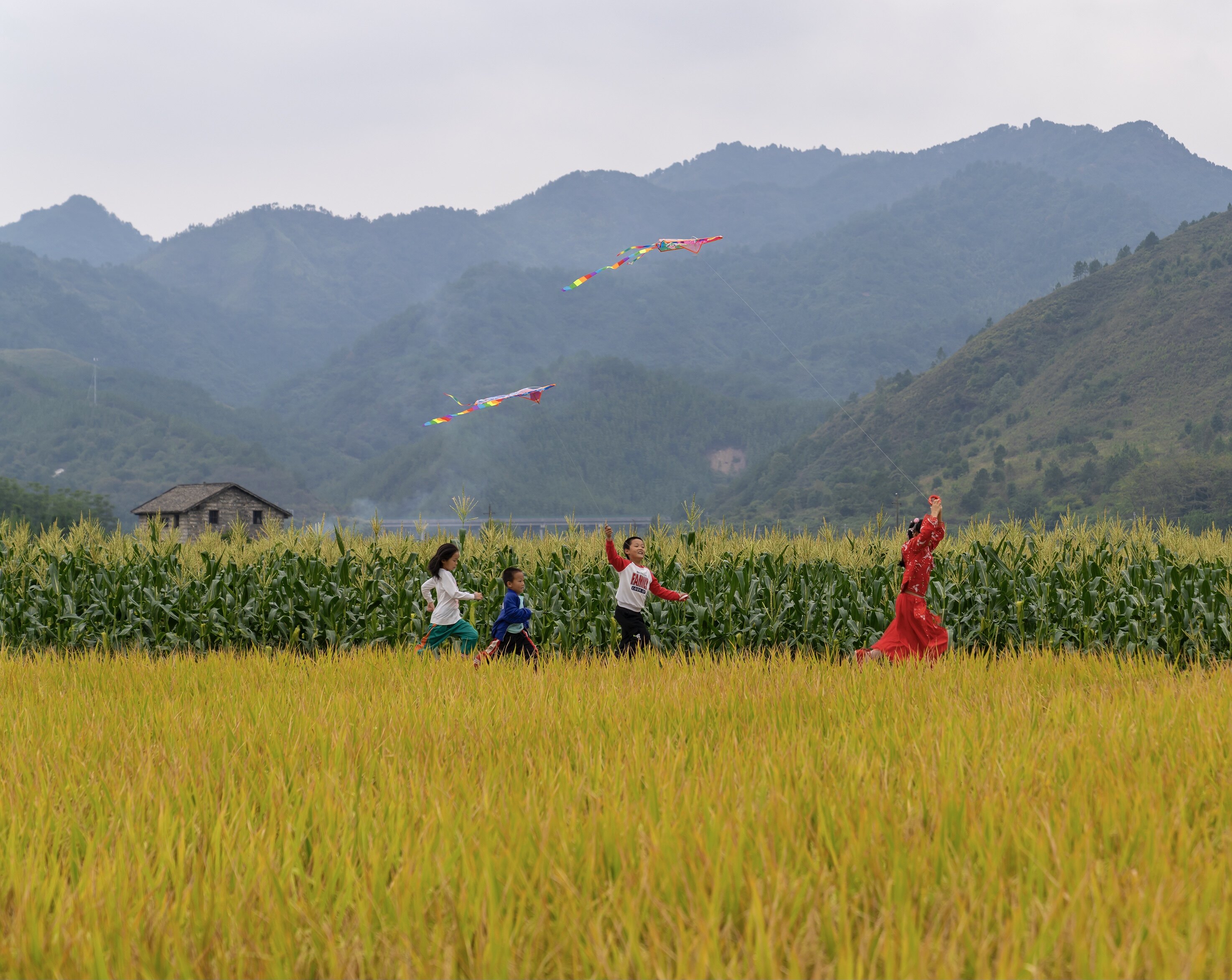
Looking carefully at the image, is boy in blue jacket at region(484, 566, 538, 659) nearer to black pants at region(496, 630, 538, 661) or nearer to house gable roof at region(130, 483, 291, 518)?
black pants at region(496, 630, 538, 661)

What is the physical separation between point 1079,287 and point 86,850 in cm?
18449

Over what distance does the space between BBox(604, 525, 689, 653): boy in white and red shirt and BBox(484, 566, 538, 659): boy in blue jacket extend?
1079mm

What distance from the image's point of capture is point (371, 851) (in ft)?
13.1

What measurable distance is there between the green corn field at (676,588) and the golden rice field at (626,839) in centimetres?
524

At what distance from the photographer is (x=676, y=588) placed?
12984 mm

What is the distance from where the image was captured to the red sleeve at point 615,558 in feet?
35.0

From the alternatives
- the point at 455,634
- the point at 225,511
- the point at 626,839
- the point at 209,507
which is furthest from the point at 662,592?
the point at 225,511

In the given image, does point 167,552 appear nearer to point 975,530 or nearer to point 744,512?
point 975,530

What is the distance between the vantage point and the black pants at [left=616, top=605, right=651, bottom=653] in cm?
1095

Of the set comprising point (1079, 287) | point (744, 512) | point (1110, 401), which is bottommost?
point (744, 512)

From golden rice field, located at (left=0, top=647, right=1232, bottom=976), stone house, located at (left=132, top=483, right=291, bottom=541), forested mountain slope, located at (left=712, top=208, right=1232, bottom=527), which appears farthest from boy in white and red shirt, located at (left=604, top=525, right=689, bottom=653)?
forested mountain slope, located at (left=712, top=208, right=1232, bottom=527)

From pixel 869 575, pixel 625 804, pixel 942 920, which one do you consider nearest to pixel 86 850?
pixel 625 804

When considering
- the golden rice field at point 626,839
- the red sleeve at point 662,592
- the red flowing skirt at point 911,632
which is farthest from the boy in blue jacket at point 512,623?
the red flowing skirt at point 911,632

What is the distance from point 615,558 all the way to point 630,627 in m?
0.86
